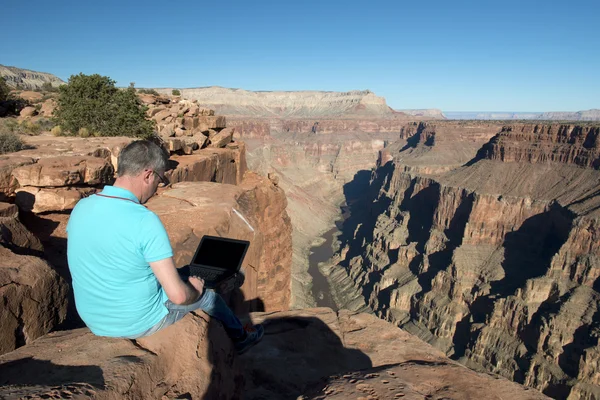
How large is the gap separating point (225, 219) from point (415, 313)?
142ft

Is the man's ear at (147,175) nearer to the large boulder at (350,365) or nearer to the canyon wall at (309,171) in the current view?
the large boulder at (350,365)

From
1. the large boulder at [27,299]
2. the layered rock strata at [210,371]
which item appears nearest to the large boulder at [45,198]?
the large boulder at [27,299]

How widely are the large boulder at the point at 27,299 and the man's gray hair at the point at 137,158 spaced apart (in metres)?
2.13

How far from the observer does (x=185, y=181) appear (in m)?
11.0

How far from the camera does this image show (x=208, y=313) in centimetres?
401

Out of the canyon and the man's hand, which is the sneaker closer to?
the canyon

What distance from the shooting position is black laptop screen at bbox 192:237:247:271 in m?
4.10

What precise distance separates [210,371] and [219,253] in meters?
1.28

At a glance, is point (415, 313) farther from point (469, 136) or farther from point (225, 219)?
point (469, 136)

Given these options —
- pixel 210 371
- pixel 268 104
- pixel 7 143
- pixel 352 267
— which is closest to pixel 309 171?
pixel 352 267

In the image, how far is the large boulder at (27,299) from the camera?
11.7ft

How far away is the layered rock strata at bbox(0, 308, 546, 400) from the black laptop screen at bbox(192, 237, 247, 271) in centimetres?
60

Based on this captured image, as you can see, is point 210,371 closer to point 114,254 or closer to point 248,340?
point 248,340

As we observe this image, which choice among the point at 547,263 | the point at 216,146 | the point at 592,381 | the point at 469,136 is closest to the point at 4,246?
the point at 216,146
